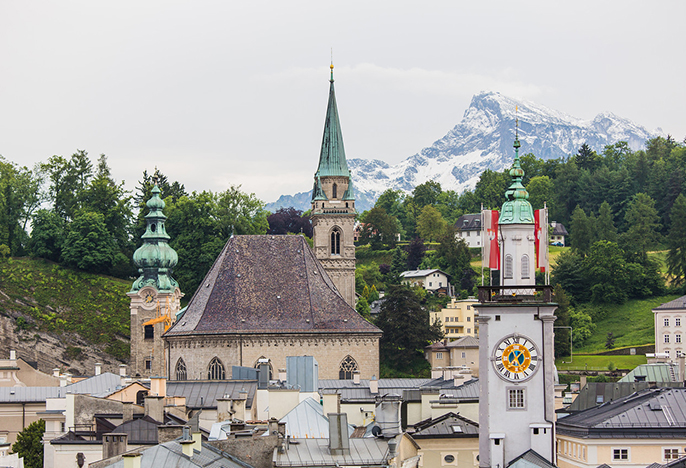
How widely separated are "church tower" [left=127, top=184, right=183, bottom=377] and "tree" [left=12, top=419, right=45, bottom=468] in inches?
922

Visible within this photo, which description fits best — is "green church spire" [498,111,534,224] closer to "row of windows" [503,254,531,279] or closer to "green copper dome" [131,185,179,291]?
"row of windows" [503,254,531,279]

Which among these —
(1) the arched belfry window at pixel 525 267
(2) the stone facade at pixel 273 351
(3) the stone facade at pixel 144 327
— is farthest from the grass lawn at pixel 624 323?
(1) the arched belfry window at pixel 525 267

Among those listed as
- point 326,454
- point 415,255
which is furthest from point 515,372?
point 415,255

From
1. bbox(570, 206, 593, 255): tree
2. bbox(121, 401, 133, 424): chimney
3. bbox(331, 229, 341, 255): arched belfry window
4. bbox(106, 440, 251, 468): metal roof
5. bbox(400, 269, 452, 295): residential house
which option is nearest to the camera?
bbox(106, 440, 251, 468): metal roof

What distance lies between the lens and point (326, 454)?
38.8 meters

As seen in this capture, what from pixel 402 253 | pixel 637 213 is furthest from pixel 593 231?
pixel 402 253

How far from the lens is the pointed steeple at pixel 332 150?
3900 inches

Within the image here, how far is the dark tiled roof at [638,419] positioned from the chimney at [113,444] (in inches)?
764

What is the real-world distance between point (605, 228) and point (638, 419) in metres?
89.1

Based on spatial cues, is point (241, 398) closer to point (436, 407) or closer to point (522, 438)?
point (436, 407)

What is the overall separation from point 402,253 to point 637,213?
2728cm

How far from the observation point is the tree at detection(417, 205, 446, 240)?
531 feet

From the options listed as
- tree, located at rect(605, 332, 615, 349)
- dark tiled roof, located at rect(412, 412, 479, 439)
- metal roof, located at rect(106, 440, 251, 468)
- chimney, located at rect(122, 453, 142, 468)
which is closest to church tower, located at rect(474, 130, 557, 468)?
dark tiled roof, located at rect(412, 412, 479, 439)

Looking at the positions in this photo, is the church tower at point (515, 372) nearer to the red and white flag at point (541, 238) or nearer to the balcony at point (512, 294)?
the balcony at point (512, 294)
